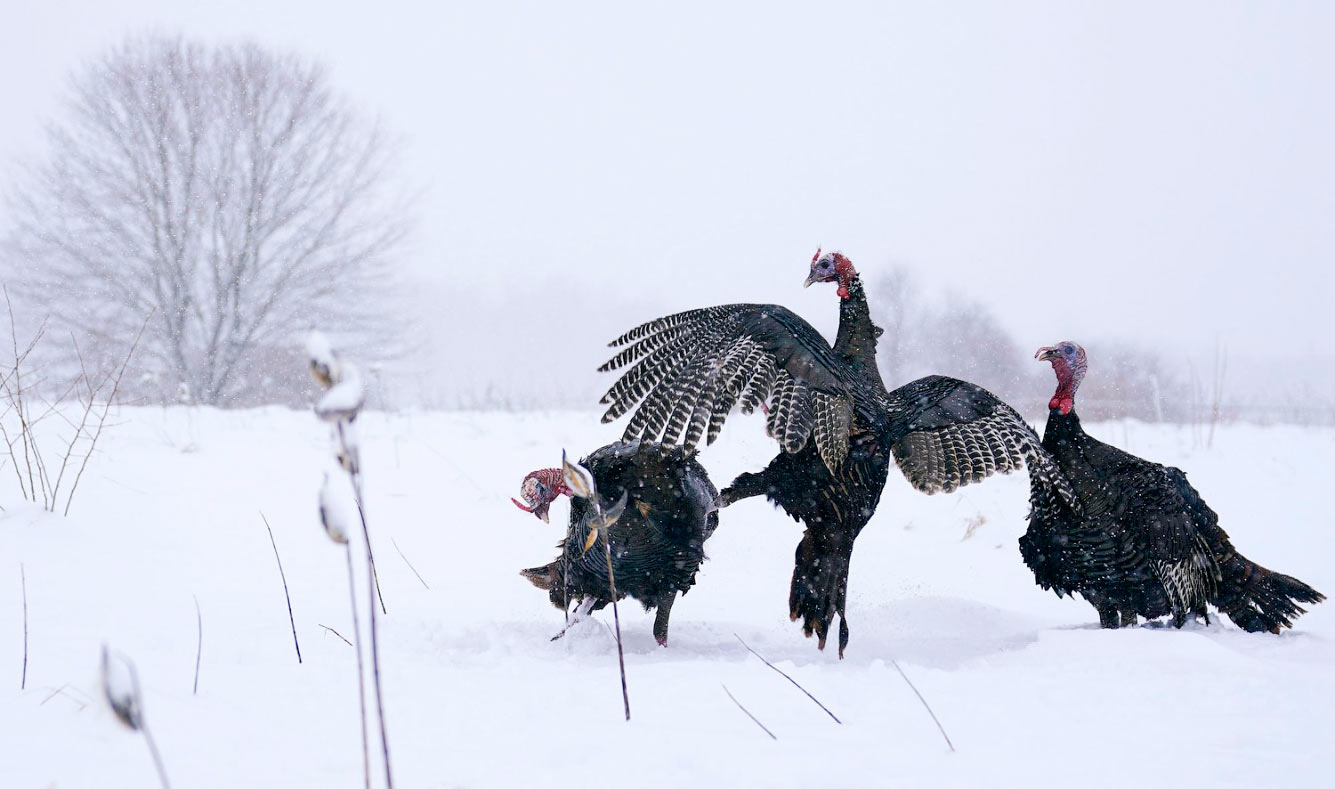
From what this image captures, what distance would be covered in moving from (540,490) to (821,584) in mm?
1478

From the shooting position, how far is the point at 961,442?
3.47 m

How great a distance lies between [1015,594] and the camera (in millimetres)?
5340

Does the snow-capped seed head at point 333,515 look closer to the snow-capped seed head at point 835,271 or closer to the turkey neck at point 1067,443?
the snow-capped seed head at point 835,271

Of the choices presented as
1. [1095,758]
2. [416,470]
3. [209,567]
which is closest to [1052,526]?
[1095,758]

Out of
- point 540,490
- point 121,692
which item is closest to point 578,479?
point 121,692

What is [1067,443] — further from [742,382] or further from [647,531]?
[647,531]

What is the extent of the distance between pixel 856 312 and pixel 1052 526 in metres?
1.41

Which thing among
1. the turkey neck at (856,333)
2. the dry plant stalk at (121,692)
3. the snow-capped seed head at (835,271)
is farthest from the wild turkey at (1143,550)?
the dry plant stalk at (121,692)

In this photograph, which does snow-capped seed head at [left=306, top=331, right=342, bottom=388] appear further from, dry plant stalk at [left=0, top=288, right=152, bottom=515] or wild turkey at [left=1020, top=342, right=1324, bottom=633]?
wild turkey at [left=1020, top=342, right=1324, bottom=633]

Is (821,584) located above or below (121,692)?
below

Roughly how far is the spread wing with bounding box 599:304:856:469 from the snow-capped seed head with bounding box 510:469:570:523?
709 millimetres

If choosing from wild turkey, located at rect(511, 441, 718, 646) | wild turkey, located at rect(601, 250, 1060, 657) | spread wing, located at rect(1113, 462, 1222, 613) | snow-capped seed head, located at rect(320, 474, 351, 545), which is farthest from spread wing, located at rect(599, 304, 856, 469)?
snow-capped seed head, located at rect(320, 474, 351, 545)

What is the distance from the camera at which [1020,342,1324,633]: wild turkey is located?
362 cm

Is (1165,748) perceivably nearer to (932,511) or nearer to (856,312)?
(856,312)
